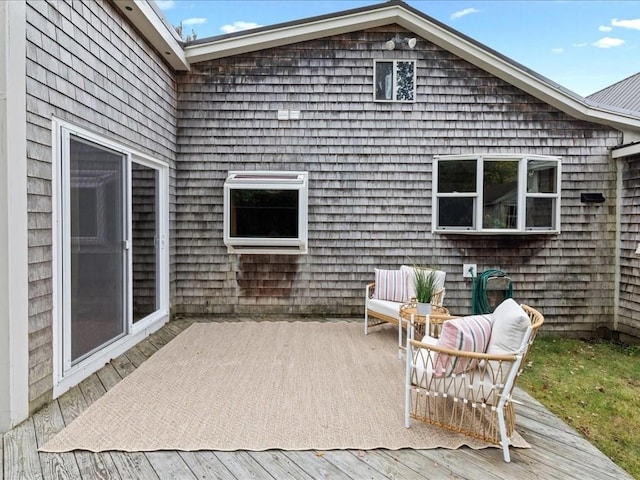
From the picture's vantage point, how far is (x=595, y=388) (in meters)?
3.61

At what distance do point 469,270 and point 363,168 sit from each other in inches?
83.3

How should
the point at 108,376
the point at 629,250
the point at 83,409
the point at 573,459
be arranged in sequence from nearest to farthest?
the point at 573,459 → the point at 83,409 → the point at 108,376 → the point at 629,250

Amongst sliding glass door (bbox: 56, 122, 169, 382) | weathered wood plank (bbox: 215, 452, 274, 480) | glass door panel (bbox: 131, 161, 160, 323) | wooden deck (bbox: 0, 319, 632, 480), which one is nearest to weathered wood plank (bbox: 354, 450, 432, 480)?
wooden deck (bbox: 0, 319, 632, 480)

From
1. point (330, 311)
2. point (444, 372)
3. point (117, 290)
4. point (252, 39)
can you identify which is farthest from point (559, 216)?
point (117, 290)

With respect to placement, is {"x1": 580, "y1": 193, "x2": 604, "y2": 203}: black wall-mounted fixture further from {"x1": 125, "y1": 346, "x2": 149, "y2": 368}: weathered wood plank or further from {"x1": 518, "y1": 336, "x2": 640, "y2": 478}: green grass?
{"x1": 125, "y1": 346, "x2": 149, "y2": 368}: weathered wood plank

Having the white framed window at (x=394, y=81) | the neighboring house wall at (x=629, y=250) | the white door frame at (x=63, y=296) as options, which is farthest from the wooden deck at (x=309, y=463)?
the white framed window at (x=394, y=81)

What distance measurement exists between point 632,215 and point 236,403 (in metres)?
5.60

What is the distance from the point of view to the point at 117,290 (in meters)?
3.77

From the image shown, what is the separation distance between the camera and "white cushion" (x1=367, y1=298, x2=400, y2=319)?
4393 millimetres

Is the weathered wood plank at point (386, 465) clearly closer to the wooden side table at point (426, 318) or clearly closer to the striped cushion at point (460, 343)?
the striped cushion at point (460, 343)

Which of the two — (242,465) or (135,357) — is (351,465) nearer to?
(242,465)

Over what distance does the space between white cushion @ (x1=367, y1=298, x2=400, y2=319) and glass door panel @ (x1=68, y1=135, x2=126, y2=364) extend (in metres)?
2.82

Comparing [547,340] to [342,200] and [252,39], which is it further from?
[252,39]

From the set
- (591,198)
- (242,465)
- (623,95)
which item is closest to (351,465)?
(242,465)
